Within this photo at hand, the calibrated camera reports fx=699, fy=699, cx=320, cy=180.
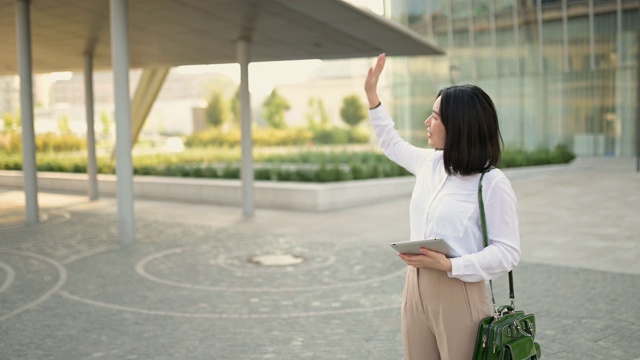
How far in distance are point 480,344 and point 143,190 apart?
58.0ft

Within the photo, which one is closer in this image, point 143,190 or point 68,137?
point 143,190

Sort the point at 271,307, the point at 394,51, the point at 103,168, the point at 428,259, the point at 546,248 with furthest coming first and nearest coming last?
the point at 103,168 < the point at 394,51 < the point at 546,248 < the point at 271,307 < the point at 428,259

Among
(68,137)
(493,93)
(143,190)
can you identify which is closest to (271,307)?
(143,190)

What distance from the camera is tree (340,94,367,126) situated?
218 feet

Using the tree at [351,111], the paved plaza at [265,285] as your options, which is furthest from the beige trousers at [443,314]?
the tree at [351,111]

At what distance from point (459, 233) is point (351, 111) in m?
63.8

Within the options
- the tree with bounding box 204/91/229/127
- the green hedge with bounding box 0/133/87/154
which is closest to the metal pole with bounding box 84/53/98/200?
the green hedge with bounding box 0/133/87/154

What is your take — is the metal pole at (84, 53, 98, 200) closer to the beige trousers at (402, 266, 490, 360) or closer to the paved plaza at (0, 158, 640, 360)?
the paved plaza at (0, 158, 640, 360)

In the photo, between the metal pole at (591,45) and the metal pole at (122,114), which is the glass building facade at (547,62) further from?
the metal pole at (122,114)

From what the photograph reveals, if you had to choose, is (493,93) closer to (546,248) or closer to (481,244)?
(546,248)

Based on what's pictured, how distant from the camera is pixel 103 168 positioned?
2308 centimetres

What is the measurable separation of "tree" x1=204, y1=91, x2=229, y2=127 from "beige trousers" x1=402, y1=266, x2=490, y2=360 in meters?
68.4

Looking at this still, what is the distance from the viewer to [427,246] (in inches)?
114

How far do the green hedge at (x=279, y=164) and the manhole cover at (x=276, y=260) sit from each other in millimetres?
7291
